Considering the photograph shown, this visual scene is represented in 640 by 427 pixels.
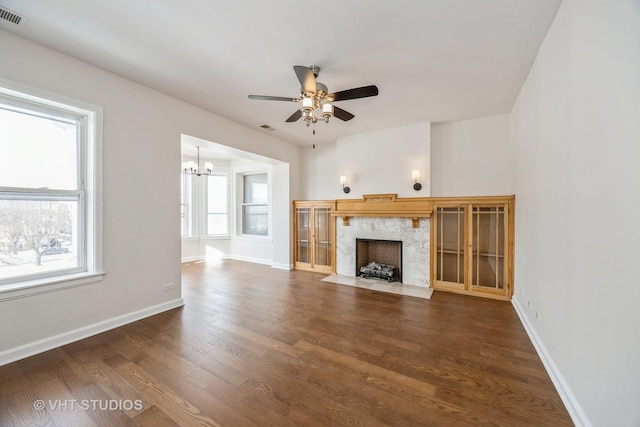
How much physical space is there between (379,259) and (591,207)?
12.7 ft

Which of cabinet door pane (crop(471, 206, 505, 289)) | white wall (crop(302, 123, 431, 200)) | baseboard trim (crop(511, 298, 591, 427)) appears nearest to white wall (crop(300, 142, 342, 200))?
white wall (crop(302, 123, 431, 200))

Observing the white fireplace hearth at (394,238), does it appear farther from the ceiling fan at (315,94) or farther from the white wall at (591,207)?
the ceiling fan at (315,94)

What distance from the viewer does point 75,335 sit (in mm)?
2656

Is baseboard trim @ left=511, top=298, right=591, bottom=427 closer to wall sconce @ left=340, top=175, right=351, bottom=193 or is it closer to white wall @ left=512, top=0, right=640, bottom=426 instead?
white wall @ left=512, top=0, right=640, bottom=426

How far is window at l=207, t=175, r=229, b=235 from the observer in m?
7.18

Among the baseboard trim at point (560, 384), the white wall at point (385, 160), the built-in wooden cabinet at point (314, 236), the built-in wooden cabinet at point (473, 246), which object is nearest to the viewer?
the baseboard trim at point (560, 384)

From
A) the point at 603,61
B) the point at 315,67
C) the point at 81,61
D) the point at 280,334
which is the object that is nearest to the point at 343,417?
the point at 280,334

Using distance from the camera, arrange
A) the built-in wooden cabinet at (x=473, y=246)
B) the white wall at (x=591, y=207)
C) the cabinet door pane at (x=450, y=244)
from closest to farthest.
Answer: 1. the white wall at (x=591, y=207)
2. the built-in wooden cabinet at (x=473, y=246)
3. the cabinet door pane at (x=450, y=244)

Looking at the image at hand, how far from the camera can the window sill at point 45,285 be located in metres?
2.30

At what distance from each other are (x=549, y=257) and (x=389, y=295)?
235cm

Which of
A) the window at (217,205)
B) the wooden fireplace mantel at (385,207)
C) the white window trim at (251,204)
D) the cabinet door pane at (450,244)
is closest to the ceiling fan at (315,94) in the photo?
the wooden fireplace mantel at (385,207)

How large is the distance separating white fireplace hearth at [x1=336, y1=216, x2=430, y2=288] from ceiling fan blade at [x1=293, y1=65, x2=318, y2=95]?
10.4 feet

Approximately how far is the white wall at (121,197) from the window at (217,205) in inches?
135

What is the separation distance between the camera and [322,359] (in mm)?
2324
